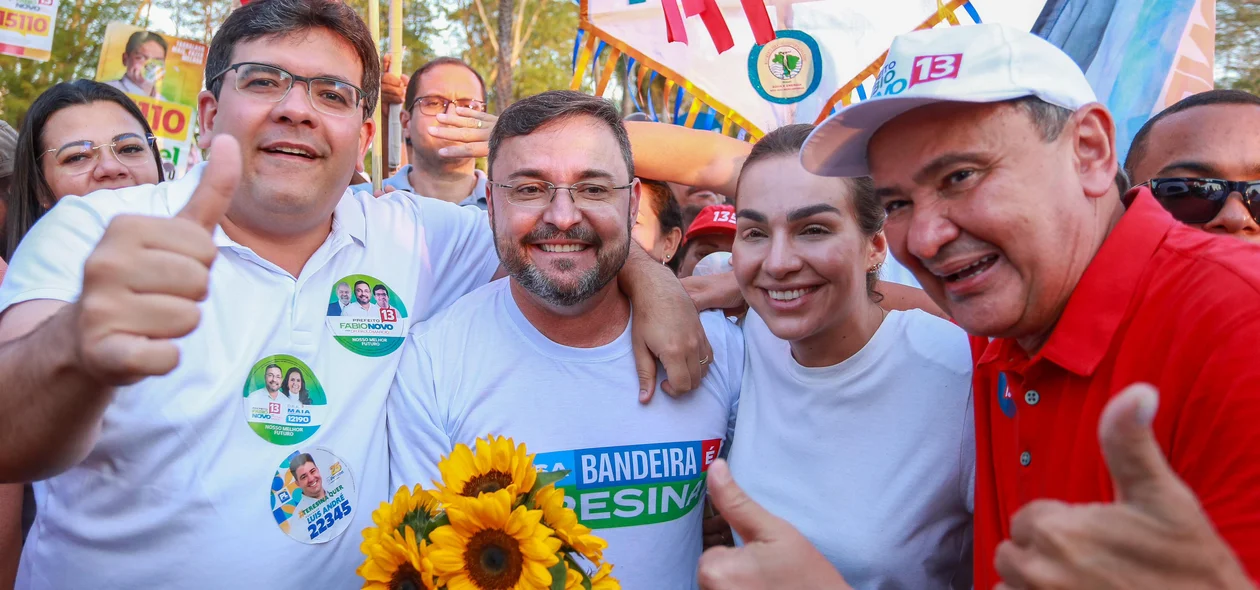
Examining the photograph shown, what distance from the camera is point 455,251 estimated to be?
10.5 ft

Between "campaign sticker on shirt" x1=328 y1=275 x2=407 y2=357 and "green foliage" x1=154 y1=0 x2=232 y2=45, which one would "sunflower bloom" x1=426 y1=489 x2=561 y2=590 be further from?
"green foliage" x1=154 y1=0 x2=232 y2=45

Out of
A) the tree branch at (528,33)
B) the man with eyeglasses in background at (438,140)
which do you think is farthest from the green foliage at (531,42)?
the man with eyeglasses in background at (438,140)

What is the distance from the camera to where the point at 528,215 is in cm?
278

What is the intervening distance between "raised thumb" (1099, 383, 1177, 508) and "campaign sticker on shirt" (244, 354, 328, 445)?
2.08m

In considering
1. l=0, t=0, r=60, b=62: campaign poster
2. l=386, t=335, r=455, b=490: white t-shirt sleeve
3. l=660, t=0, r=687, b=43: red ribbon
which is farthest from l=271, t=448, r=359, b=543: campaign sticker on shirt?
l=0, t=0, r=60, b=62: campaign poster

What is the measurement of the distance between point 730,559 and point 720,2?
3617mm

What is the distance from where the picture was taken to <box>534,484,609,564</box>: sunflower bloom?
72.3 inches

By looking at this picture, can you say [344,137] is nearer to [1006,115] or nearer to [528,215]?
[528,215]

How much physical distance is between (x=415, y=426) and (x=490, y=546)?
0.87 m

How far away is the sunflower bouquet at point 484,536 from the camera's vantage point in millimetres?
1797

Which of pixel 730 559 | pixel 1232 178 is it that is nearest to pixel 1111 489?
pixel 730 559

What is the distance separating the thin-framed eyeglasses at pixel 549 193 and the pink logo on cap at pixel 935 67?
125cm

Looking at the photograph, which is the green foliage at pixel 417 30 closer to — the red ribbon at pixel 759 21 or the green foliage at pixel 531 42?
the green foliage at pixel 531 42

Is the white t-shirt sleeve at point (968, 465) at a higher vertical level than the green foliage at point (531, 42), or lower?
lower
